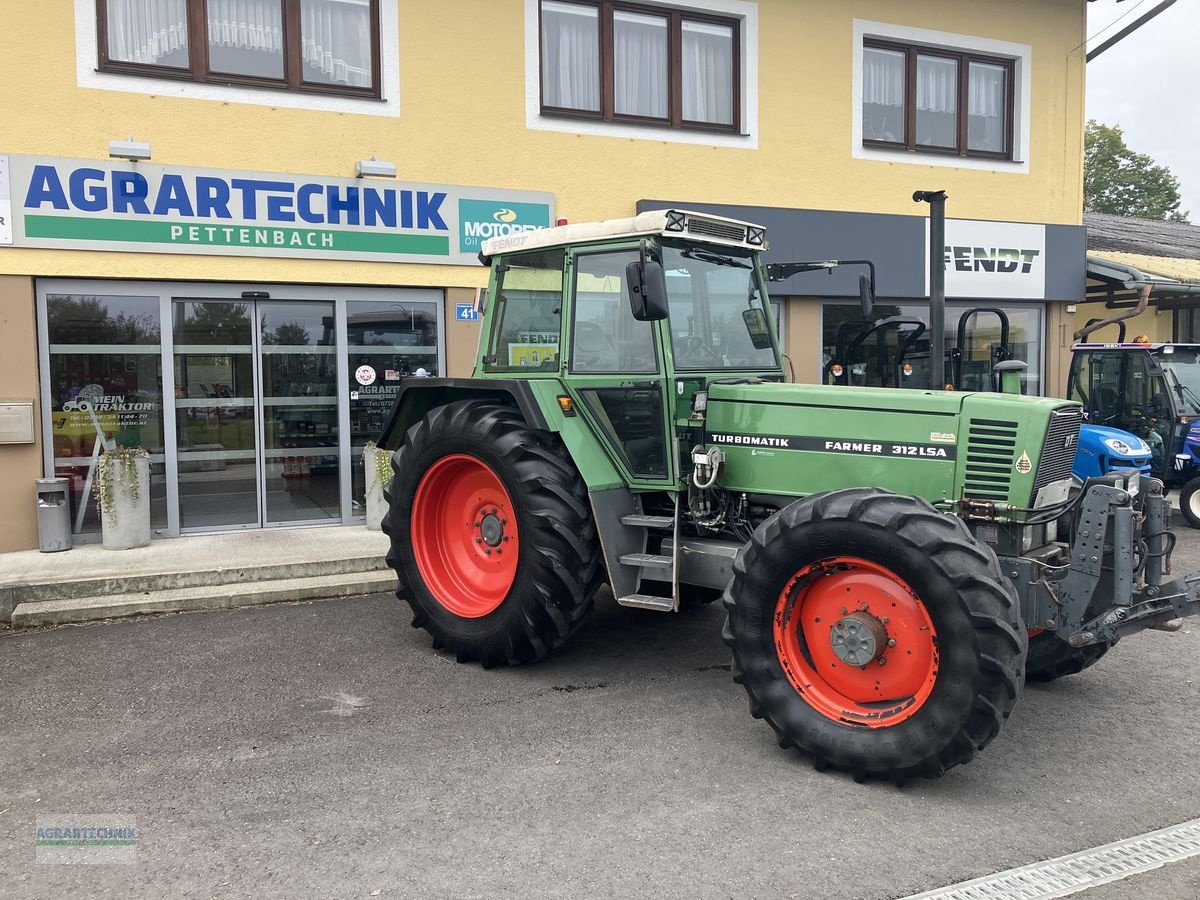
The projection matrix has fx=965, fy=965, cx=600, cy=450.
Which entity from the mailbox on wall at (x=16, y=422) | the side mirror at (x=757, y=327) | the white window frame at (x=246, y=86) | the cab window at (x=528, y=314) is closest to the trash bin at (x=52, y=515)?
the mailbox on wall at (x=16, y=422)

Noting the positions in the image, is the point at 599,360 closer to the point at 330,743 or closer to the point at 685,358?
the point at 685,358

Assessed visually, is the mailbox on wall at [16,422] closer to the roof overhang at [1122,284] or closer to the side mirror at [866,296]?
the side mirror at [866,296]

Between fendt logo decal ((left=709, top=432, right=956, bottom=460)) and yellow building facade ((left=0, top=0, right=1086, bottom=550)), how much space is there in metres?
5.12

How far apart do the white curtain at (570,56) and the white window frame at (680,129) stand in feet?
0.63

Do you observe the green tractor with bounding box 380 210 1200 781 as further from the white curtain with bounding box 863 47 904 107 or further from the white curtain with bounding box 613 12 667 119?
the white curtain with bounding box 863 47 904 107

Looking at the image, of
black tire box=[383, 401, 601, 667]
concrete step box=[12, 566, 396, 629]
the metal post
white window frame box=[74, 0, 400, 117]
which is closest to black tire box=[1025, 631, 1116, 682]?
black tire box=[383, 401, 601, 667]

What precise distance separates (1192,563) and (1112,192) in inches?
1408

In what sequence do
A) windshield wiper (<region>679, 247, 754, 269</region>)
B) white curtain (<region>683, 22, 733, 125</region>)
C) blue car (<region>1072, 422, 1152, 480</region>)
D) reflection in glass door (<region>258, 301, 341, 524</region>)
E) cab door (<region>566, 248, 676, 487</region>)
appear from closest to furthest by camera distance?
cab door (<region>566, 248, 676, 487</region>), windshield wiper (<region>679, 247, 754, 269</region>), reflection in glass door (<region>258, 301, 341, 524</region>), blue car (<region>1072, 422, 1152, 480</region>), white curtain (<region>683, 22, 733, 125</region>)

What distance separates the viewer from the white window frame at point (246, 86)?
7.99 metres

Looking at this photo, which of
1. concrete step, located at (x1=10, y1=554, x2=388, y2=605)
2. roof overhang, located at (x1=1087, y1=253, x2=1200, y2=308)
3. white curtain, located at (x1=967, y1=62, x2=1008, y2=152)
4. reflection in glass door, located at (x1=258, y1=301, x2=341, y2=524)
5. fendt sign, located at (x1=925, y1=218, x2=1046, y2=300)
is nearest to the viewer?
concrete step, located at (x1=10, y1=554, x2=388, y2=605)

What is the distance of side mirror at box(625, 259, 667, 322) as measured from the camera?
453cm

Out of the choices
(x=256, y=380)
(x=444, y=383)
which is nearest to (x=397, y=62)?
(x=256, y=380)

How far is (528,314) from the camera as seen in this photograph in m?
5.62

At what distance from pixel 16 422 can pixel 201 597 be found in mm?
2623
